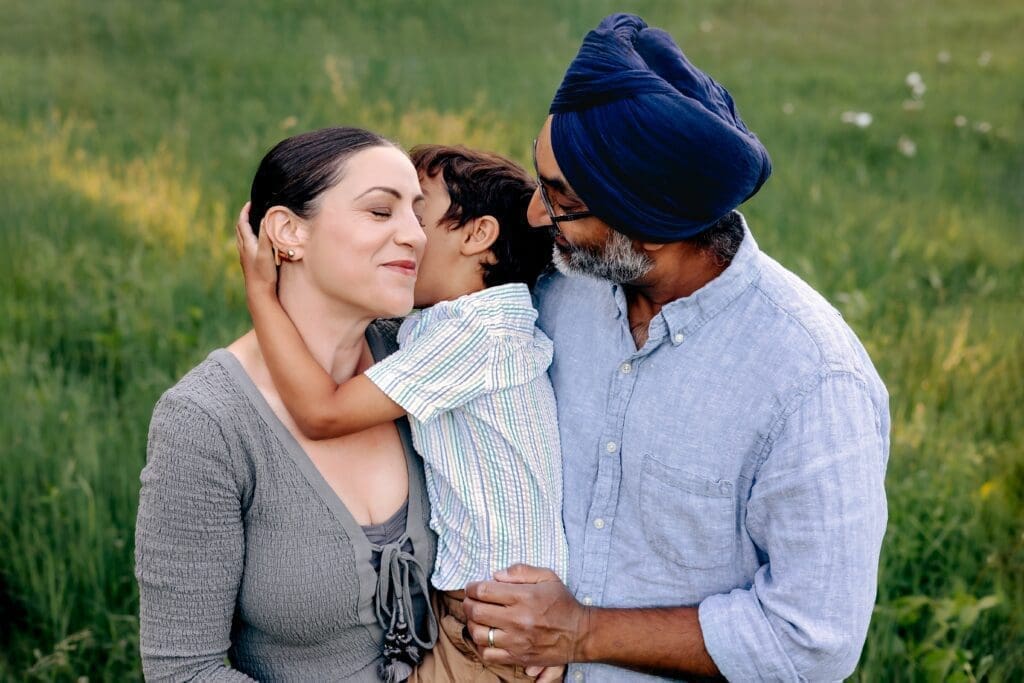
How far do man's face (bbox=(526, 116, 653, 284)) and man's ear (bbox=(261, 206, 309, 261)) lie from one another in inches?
21.3

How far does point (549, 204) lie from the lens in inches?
94.7

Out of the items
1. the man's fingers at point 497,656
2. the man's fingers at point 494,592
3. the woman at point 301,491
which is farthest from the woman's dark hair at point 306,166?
the man's fingers at point 497,656

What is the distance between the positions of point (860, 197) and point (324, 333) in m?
A: 5.60

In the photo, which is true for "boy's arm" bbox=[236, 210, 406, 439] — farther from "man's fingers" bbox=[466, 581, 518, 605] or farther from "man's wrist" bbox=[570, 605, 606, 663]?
"man's wrist" bbox=[570, 605, 606, 663]

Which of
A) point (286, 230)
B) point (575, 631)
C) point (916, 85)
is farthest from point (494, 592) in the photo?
point (916, 85)

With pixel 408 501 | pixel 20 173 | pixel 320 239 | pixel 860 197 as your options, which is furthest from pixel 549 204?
pixel 860 197

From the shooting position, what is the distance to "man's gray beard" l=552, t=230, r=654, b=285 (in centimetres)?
228

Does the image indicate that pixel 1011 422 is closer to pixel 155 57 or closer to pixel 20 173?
pixel 20 173

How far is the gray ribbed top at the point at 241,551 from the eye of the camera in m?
1.99

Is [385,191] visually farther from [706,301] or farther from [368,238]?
[706,301]

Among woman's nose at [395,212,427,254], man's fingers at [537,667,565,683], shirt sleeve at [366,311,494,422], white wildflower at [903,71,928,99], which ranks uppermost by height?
white wildflower at [903,71,928,99]

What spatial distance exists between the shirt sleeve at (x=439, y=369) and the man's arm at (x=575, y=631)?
1.34 feet

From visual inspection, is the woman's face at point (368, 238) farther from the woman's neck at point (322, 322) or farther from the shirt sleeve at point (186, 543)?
the shirt sleeve at point (186, 543)

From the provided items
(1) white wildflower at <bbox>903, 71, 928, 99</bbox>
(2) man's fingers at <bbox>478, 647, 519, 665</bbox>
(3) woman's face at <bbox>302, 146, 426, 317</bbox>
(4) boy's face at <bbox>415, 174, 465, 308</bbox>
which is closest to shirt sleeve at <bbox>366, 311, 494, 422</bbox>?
(3) woman's face at <bbox>302, 146, 426, 317</bbox>
